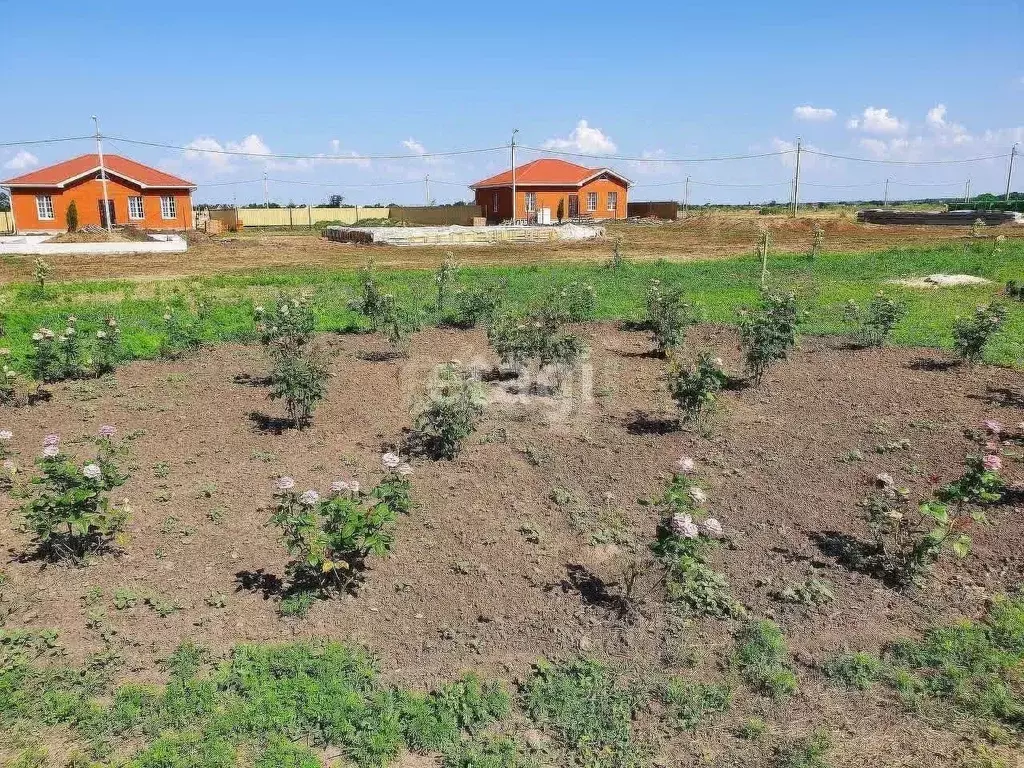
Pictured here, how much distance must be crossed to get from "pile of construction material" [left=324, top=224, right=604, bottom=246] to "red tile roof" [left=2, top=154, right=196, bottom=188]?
9.94 meters

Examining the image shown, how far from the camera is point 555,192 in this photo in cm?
4309

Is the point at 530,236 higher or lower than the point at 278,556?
higher

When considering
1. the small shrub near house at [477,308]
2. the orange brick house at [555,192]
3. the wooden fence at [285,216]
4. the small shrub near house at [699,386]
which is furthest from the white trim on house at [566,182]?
the small shrub near house at [699,386]

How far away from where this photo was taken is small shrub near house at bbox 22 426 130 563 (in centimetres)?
458

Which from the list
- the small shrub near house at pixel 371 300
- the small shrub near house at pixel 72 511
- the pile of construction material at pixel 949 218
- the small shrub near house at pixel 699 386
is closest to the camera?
the small shrub near house at pixel 72 511

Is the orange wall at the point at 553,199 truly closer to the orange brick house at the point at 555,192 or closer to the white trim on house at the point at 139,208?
the orange brick house at the point at 555,192

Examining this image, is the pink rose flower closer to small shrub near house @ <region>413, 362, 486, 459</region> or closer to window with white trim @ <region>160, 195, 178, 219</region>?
small shrub near house @ <region>413, 362, 486, 459</region>

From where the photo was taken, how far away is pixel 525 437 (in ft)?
22.1

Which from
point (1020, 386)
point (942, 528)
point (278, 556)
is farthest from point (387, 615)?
point (1020, 386)

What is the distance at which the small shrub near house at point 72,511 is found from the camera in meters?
4.58

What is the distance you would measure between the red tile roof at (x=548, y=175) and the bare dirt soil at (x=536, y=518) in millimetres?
35772

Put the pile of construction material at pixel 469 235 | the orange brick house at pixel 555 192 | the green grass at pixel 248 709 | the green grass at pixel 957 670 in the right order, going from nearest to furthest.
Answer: the green grass at pixel 248 709, the green grass at pixel 957 670, the pile of construction material at pixel 469 235, the orange brick house at pixel 555 192

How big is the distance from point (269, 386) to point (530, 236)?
25.5 m

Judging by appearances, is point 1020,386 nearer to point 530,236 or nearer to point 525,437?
point 525,437
